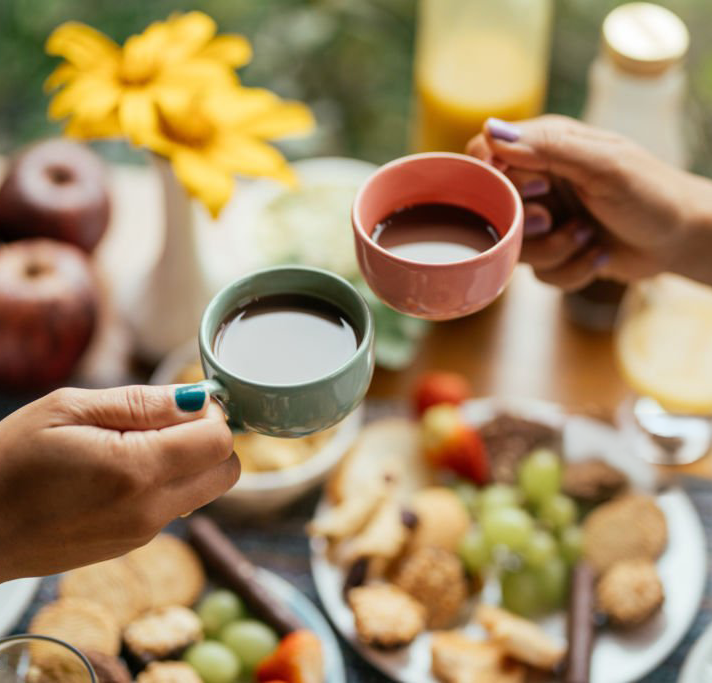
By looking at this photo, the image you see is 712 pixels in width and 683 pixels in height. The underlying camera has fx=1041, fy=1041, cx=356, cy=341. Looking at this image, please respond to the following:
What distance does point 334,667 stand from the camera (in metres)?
1.28

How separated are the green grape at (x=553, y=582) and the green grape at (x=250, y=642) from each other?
355 mm

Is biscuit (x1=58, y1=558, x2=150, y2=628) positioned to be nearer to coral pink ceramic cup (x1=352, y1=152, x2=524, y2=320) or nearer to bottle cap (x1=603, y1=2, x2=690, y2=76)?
coral pink ceramic cup (x1=352, y1=152, x2=524, y2=320)

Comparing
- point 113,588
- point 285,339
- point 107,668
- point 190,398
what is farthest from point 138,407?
point 113,588

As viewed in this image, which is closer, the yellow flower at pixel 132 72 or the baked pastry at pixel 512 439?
the yellow flower at pixel 132 72

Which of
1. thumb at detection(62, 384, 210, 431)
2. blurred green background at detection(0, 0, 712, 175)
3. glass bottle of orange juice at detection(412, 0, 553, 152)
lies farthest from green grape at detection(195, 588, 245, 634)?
blurred green background at detection(0, 0, 712, 175)

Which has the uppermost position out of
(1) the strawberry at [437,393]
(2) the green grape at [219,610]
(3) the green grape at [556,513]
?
(1) the strawberry at [437,393]

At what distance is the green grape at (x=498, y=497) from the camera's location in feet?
4.70

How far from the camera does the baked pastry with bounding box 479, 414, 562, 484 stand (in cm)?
151

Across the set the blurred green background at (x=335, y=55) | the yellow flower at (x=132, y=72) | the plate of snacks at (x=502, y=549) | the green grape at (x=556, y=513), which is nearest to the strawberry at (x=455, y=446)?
the plate of snacks at (x=502, y=549)

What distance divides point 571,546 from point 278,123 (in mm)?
703

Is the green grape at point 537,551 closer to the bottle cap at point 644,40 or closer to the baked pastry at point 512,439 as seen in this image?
the baked pastry at point 512,439

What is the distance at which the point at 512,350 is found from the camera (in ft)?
5.63

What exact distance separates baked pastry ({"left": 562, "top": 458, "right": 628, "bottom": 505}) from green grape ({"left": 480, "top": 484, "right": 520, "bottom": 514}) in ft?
0.25

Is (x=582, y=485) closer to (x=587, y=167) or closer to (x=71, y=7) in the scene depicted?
(x=587, y=167)
